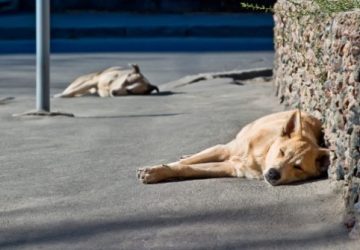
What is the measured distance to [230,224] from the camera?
7434mm

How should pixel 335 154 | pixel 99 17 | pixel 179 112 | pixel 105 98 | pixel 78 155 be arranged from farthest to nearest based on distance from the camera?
pixel 99 17, pixel 105 98, pixel 179 112, pixel 78 155, pixel 335 154

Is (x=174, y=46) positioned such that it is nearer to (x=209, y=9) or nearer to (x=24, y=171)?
(x=209, y=9)

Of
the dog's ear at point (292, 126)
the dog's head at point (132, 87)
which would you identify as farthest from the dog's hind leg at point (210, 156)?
the dog's head at point (132, 87)

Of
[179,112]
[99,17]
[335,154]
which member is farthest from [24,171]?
[99,17]

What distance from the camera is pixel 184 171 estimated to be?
8.57m

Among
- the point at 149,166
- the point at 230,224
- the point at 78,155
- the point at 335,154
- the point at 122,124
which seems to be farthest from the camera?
the point at 122,124

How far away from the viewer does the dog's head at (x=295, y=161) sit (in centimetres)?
812

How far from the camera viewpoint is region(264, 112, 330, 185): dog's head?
812 cm

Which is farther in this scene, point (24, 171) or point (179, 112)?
point (179, 112)

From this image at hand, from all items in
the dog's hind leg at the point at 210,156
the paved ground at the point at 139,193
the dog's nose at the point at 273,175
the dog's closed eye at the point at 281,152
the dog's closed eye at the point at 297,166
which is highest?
the dog's closed eye at the point at 281,152

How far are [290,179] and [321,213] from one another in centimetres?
66

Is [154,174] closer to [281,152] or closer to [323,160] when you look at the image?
[281,152]

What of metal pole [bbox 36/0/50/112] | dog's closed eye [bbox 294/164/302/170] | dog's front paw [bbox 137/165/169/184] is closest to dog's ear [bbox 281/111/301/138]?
dog's closed eye [bbox 294/164/302/170]

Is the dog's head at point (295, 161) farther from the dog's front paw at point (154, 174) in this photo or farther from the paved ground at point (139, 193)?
the dog's front paw at point (154, 174)
